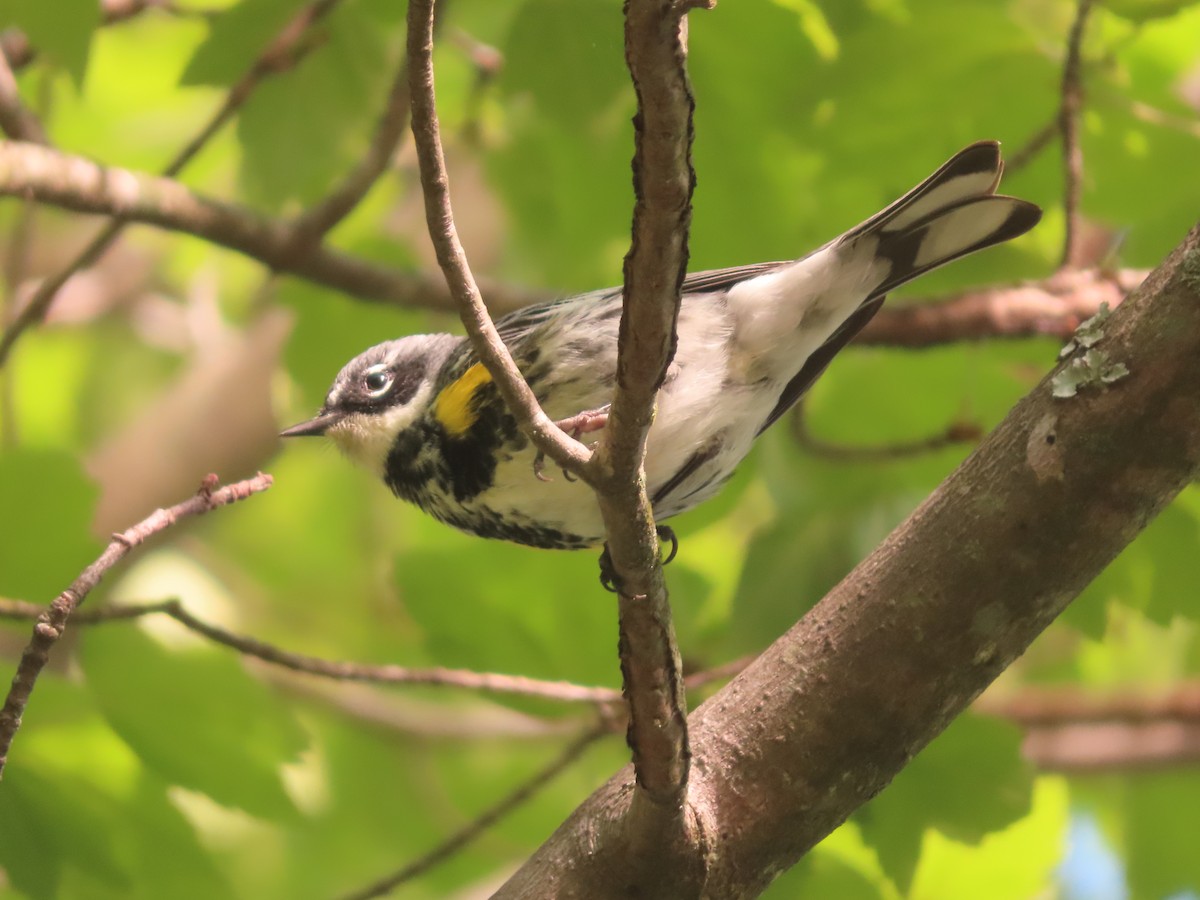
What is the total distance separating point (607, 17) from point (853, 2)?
1.46 feet

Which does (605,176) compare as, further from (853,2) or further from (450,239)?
(450,239)

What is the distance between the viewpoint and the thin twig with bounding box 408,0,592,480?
1.34m

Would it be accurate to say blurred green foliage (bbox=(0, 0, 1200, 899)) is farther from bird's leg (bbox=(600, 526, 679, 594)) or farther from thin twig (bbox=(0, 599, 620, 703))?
bird's leg (bbox=(600, 526, 679, 594))

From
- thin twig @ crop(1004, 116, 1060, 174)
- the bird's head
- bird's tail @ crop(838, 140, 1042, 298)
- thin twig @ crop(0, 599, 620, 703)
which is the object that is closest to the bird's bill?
the bird's head

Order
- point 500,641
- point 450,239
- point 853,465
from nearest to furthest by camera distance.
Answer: point 450,239, point 500,641, point 853,465

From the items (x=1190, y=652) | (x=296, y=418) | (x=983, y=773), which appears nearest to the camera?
(x=983, y=773)

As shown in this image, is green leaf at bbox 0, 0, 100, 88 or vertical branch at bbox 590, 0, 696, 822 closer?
vertical branch at bbox 590, 0, 696, 822

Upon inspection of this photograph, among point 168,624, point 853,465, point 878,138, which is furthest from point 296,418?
point 878,138

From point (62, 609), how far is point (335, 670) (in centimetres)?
87

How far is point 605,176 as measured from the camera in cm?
292

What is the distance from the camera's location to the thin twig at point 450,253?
134 cm

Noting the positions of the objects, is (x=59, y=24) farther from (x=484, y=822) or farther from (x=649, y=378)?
(x=484, y=822)

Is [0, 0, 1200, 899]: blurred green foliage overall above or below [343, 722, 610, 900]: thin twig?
above

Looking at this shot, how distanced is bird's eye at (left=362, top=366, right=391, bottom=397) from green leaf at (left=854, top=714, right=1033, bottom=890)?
4.22 feet
